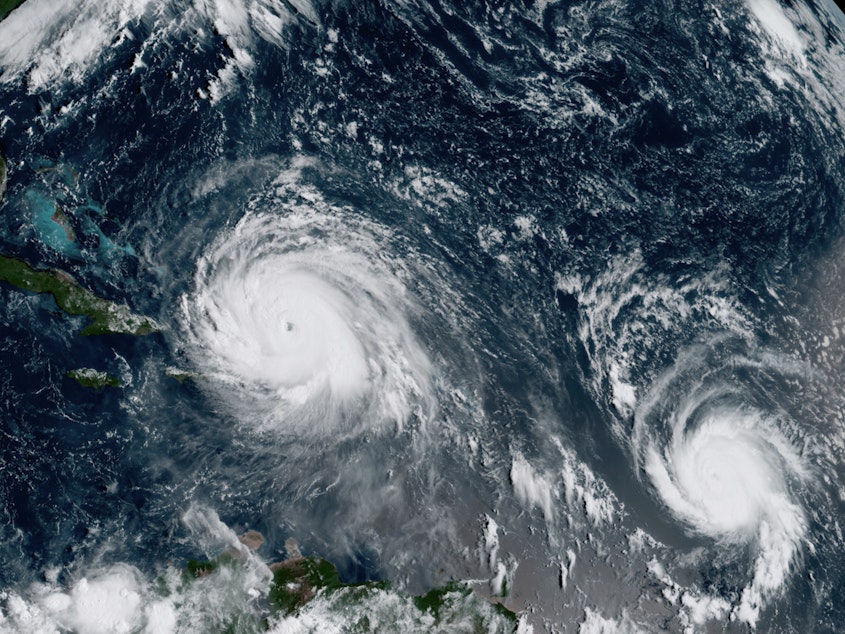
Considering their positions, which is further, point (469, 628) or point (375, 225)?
point (375, 225)

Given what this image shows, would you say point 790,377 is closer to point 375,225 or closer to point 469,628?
point 469,628

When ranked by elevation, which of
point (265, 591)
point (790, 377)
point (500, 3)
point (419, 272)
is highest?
point (500, 3)

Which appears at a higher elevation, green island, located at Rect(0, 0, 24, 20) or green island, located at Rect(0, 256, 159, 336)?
green island, located at Rect(0, 0, 24, 20)

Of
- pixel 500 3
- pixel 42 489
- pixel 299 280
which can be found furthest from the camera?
pixel 500 3

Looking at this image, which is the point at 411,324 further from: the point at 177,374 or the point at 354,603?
the point at 354,603

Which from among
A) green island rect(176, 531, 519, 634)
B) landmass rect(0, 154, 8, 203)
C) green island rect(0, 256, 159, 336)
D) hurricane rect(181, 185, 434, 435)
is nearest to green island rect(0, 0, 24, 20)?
landmass rect(0, 154, 8, 203)

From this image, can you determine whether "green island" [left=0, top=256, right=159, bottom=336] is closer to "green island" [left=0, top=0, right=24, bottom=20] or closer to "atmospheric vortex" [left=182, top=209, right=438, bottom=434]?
"atmospheric vortex" [left=182, top=209, right=438, bottom=434]

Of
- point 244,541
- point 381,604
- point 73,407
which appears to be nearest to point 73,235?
point 73,407
